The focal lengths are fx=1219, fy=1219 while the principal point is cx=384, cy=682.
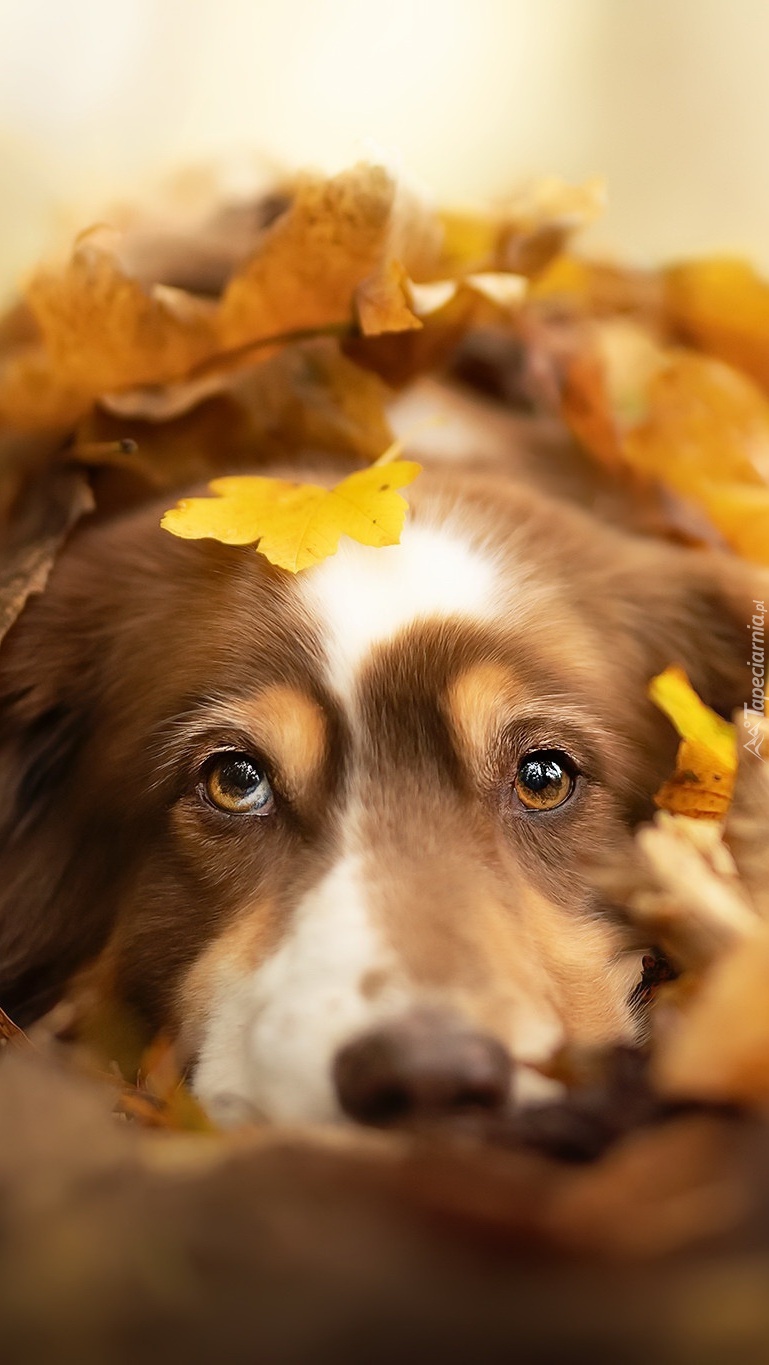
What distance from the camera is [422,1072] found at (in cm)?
90

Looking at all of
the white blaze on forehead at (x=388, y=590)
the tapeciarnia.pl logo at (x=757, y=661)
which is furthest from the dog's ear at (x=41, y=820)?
the tapeciarnia.pl logo at (x=757, y=661)

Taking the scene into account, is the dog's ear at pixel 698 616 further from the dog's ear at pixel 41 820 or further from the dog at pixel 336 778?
the dog's ear at pixel 41 820

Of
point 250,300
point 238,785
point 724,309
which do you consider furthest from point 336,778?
point 724,309

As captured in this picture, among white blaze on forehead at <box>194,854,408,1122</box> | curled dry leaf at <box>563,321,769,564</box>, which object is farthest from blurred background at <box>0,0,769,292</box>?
white blaze on forehead at <box>194,854,408,1122</box>

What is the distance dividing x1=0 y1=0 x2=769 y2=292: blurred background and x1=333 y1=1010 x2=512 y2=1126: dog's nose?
2332 millimetres

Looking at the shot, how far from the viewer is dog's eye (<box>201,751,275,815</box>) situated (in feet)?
4.13

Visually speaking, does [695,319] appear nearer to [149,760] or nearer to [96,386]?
[96,386]

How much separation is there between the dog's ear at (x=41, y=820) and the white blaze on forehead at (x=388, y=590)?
32 cm

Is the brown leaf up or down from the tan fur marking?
down

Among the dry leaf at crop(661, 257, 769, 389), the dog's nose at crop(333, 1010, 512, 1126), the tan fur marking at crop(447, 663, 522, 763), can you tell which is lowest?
the dog's nose at crop(333, 1010, 512, 1126)

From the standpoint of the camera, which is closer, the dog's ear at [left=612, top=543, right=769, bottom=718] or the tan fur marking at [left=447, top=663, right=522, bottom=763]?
the tan fur marking at [left=447, top=663, right=522, bottom=763]

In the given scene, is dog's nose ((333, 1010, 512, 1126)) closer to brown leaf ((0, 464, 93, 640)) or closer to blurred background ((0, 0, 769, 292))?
brown leaf ((0, 464, 93, 640))

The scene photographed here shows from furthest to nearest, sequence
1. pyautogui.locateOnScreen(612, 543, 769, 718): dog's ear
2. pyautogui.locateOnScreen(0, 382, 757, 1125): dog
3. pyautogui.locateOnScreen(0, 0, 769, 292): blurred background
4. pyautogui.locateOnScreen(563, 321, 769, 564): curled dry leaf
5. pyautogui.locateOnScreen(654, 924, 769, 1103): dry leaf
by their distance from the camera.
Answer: pyautogui.locateOnScreen(0, 0, 769, 292): blurred background → pyautogui.locateOnScreen(563, 321, 769, 564): curled dry leaf → pyautogui.locateOnScreen(612, 543, 769, 718): dog's ear → pyautogui.locateOnScreen(0, 382, 757, 1125): dog → pyautogui.locateOnScreen(654, 924, 769, 1103): dry leaf

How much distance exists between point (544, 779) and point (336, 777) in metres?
0.23
